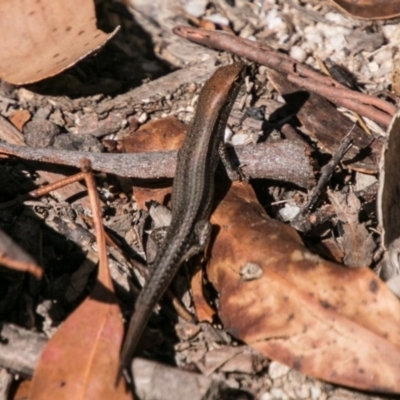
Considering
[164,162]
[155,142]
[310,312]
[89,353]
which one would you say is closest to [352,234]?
[310,312]

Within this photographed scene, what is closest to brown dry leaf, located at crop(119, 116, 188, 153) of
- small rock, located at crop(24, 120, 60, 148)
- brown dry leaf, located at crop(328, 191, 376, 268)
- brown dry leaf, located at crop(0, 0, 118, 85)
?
small rock, located at crop(24, 120, 60, 148)

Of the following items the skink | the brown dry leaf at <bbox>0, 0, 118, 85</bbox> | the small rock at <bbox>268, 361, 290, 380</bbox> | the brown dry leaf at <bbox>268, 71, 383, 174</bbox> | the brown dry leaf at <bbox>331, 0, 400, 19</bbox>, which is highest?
the brown dry leaf at <bbox>0, 0, 118, 85</bbox>

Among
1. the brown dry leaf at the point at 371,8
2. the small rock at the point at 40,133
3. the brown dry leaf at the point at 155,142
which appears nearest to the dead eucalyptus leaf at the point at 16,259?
the brown dry leaf at the point at 155,142

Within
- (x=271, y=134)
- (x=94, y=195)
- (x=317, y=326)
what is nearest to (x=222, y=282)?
(x=317, y=326)

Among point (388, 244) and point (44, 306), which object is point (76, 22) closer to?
point (44, 306)

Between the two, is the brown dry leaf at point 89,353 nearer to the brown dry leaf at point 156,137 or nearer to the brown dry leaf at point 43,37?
the brown dry leaf at point 156,137

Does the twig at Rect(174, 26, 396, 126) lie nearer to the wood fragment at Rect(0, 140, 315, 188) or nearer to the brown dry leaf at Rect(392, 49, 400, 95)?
the brown dry leaf at Rect(392, 49, 400, 95)
